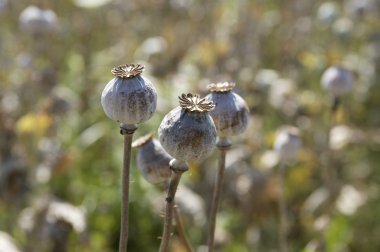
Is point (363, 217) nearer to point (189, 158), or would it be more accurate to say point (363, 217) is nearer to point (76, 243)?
point (76, 243)

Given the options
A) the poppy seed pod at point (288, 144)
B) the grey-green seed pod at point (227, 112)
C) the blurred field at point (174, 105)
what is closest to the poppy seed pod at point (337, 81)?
the poppy seed pod at point (288, 144)

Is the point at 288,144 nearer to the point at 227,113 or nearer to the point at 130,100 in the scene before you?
the point at 227,113

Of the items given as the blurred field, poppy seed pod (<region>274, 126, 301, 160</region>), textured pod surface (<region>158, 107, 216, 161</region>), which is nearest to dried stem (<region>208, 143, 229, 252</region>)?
textured pod surface (<region>158, 107, 216, 161</region>)

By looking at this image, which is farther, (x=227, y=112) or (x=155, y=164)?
(x=155, y=164)

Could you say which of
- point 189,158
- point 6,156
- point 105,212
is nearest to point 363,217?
point 105,212

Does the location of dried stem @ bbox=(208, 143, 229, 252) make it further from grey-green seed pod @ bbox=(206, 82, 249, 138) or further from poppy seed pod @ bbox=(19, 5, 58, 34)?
poppy seed pod @ bbox=(19, 5, 58, 34)

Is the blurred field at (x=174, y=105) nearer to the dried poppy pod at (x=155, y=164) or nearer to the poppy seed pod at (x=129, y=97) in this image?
the dried poppy pod at (x=155, y=164)

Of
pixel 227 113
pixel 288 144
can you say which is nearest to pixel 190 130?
pixel 227 113
